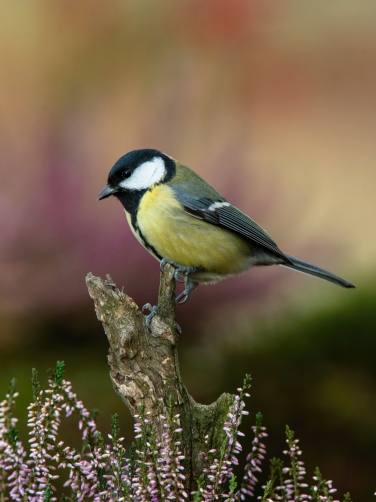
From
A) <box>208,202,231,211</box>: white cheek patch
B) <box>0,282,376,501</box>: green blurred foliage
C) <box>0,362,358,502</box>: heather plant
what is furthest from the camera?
<box>0,282,376,501</box>: green blurred foliage

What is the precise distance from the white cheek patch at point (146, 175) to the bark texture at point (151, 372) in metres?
0.39

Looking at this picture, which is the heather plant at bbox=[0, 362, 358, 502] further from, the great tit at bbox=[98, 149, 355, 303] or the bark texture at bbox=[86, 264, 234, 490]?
the great tit at bbox=[98, 149, 355, 303]

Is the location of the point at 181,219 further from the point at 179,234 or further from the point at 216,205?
Answer: the point at 216,205

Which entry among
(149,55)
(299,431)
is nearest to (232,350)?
(299,431)

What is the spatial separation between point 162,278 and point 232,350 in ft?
2.08

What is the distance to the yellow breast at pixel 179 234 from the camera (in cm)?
158

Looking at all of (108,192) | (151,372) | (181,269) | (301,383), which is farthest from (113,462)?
(301,383)

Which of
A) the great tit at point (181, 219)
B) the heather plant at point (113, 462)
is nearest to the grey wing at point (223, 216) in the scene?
the great tit at point (181, 219)

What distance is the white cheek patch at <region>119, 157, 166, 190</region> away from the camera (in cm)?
164

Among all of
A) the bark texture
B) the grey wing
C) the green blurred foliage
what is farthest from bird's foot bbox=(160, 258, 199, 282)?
the green blurred foliage

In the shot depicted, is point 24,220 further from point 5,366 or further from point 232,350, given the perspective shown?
point 232,350

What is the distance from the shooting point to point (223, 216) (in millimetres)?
1712

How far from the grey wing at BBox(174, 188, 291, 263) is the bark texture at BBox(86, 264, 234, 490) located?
0.41 m

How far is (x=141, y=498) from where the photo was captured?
1.04 meters
